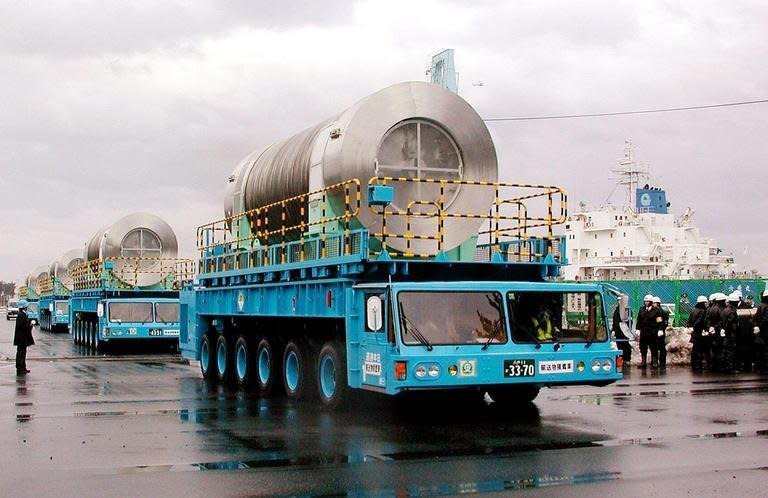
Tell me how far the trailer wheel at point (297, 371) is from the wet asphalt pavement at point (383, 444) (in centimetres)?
34

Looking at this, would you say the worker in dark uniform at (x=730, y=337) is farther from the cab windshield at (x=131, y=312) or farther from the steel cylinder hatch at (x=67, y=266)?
the steel cylinder hatch at (x=67, y=266)

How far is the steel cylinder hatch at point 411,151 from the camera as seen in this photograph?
14.5m

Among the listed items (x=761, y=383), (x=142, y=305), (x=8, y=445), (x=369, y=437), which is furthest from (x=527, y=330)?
(x=142, y=305)

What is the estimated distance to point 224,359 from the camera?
771 inches

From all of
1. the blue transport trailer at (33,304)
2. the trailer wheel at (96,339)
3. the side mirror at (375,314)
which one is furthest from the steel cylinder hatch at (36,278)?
the side mirror at (375,314)

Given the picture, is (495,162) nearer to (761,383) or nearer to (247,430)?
(247,430)

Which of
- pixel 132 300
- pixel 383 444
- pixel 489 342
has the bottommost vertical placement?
pixel 383 444

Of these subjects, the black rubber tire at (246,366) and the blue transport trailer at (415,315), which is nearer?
the blue transport trailer at (415,315)

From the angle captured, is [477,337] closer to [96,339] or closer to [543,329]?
[543,329]

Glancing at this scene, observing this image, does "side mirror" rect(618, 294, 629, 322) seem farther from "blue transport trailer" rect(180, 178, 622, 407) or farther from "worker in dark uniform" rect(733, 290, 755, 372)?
"worker in dark uniform" rect(733, 290, 755, 372)

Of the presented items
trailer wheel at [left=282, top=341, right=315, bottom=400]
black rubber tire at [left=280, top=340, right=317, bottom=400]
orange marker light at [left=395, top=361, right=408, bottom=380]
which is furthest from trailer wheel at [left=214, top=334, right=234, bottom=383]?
orange marker light at [left=395, top=361, right=408, bottom=380]

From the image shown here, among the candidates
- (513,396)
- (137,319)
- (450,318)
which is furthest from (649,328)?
(137,319)

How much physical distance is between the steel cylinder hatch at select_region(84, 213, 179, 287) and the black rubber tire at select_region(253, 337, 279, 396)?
624 inches

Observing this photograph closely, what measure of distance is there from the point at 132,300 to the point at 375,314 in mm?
20241
